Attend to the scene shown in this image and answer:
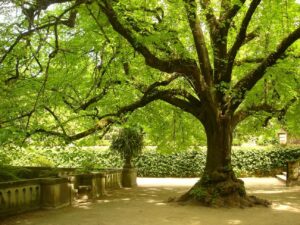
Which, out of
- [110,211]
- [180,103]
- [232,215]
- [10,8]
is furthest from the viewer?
[180,103]

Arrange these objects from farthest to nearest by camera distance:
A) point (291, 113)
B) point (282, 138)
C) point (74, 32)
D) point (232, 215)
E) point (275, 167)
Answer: point (282, 138) → point (275, 167) → point (291, 113) → point (74, 32) → point (232, 215)

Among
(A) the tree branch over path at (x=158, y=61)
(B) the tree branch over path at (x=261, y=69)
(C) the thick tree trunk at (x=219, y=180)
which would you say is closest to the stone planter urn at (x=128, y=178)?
(C) the thick tree trunk at (x=219, y=180)

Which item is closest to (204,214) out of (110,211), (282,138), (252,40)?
(110,211)

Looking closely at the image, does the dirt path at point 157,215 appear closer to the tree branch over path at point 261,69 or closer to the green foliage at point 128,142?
the tree branch over path at point 261,69

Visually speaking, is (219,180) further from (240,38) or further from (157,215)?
(240,38)

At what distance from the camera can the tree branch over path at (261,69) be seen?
1177 cm

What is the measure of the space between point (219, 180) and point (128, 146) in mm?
8553

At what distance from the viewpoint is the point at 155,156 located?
2778cm

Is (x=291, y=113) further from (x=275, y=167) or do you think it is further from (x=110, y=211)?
(x=275, y=167)

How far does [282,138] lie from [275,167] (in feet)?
12.8

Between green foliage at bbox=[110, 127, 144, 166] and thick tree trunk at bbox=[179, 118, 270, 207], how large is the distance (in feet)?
25.0

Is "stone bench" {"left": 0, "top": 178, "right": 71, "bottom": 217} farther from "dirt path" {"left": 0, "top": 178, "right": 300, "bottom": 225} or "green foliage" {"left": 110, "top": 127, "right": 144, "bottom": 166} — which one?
"green foliage" {"left": 110, "top": 127, "right": 144, "bottom": 166}

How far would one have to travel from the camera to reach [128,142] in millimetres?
20844

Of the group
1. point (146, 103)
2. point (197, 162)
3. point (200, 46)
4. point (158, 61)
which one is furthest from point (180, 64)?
point (197, 162)
